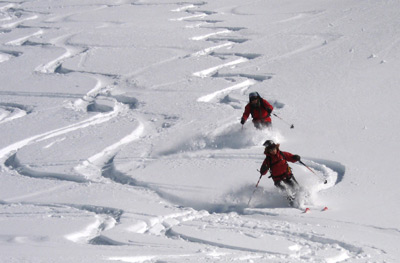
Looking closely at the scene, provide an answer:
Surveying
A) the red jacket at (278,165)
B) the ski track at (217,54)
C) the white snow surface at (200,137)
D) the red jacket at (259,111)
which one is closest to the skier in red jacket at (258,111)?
the red jacket at (259,111)

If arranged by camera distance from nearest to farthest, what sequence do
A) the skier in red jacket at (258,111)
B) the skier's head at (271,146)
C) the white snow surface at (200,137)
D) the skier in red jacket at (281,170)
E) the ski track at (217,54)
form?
the white snow surface at (200,137), the skier's head at (271,146), the skier in red jacket at (281,170), the skier in red jacket at (258,111), the ski track at (217,54)

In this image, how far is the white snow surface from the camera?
5773 mm

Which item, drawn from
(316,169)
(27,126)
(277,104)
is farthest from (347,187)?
(27,126)

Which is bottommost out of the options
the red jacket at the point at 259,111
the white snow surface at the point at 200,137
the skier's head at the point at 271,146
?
the white snow surface at the point at 200,137

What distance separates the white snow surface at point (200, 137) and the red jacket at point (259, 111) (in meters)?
0.24

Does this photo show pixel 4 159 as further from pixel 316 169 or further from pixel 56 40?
pixel 56 40

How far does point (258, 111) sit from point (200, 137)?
88 cm

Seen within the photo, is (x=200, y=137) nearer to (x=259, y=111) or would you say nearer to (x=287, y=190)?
(x=259, y=111)

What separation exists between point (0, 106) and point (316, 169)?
19.5 feet

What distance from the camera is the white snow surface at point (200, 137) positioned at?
5773 mm

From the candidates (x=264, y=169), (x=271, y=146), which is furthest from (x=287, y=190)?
(x=271, y=146)

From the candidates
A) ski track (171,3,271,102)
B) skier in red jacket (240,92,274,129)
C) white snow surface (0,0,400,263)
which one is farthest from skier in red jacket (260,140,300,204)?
ski track (171,3,271,102)

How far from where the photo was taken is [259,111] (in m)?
8.37

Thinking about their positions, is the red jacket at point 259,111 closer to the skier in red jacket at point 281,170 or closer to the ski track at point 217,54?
the skier in red jacket at point 281,170
